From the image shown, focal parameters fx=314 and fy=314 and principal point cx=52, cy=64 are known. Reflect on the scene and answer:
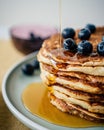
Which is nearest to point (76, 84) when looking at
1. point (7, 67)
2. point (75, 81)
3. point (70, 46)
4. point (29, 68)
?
point (75, 81)

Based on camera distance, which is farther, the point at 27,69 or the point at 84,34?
the point at 27,69

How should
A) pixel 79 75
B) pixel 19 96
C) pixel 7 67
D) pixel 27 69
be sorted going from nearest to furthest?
pixel 79 75, pixel 19 96, pixel 27 69, pixel 7 67

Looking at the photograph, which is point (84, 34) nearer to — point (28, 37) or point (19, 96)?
point (19, 96)

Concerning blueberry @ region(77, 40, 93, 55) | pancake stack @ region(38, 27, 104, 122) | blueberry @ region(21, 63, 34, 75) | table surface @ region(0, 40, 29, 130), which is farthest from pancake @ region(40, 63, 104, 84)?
blueberry @ region(21, 63, 34, 75)

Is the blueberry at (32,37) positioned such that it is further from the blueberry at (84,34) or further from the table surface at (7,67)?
the blueberry at (84,34)

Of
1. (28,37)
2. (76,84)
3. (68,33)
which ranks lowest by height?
(28,37)

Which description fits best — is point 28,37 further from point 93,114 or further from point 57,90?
point 93,114
